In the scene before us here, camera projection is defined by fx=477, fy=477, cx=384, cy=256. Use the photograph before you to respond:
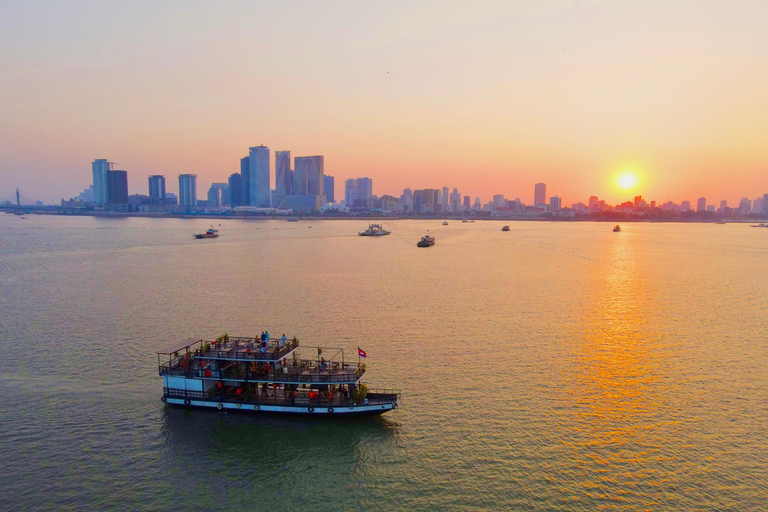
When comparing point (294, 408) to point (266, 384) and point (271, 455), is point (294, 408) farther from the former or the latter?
point (271, 455)

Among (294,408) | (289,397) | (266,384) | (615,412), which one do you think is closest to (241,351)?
(266,384)

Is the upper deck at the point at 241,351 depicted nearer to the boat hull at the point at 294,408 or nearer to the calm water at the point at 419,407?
the boat hull at the point at 294,408

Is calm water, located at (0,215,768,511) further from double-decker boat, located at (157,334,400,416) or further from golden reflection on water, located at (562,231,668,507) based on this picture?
double-decker boat, located at (157,334,400,416)

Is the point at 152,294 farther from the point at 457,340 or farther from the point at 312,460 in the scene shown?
the point at 312,460

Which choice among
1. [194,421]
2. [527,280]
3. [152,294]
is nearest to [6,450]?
[194,421]

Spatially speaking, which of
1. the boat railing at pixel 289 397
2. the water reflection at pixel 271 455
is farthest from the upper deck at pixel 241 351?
the water reflection at pixel 271 455
